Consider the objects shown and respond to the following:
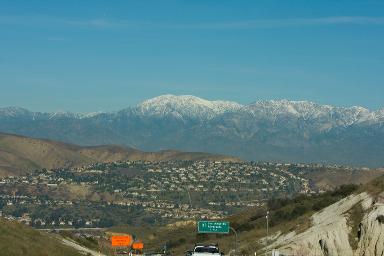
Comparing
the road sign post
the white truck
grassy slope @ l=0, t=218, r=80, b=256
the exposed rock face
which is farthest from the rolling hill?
grassy slope @ l=0, t=218, r=80, b=256

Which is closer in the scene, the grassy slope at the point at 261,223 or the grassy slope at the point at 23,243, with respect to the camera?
the grassy slope at the point at 23,243

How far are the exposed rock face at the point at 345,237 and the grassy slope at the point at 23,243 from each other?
99.7ft

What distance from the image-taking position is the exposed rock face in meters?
86.2

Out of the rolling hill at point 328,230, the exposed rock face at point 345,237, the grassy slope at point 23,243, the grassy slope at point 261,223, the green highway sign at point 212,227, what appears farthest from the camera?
the grassy slope at point 261,223

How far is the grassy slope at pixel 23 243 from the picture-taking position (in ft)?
177

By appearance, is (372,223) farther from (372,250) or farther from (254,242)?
(254,242)

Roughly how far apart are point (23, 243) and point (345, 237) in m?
43.0

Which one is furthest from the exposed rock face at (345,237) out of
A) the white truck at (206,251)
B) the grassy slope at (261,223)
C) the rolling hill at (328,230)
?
the white truck at (206,251)

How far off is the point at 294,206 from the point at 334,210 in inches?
1366

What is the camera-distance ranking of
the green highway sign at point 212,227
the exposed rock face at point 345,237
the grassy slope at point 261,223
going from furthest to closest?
the grassy slope at point 261,223
the green highway sign at point 212,227
the exposed rock face at point 345,237

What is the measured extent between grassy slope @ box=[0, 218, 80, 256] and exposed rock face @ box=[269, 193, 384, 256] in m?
30.4

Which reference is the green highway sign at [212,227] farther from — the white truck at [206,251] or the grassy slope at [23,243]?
the white truck at [206,251]

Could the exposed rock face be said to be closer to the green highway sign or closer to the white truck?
the green highway sign

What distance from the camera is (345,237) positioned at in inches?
3516
